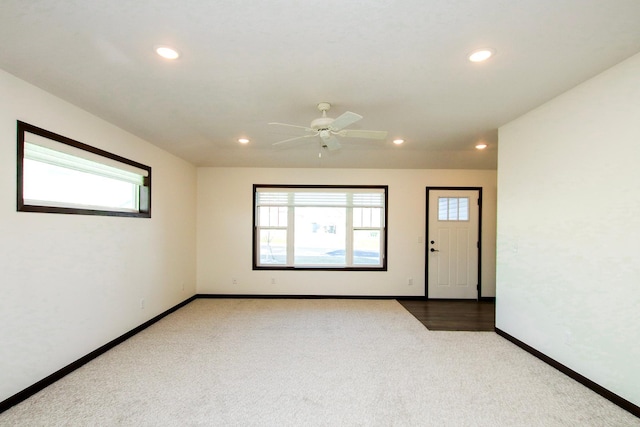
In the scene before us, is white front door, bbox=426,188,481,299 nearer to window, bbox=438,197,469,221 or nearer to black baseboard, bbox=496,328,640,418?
window, bbox=438,197,469,221

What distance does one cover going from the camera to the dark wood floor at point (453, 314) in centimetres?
410

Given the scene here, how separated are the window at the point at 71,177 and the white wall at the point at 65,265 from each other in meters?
0.08

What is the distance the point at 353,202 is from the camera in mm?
5734

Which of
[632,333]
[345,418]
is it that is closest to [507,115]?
[632,333]

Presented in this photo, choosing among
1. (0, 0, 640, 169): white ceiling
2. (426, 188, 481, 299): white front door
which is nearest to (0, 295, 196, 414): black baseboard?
(0, 0, 640, 169): white ceiling

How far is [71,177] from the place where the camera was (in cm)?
295

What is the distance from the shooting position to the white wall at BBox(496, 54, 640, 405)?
7.30ft

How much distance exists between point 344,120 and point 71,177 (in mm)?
2669

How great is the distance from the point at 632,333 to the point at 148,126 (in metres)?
4.77

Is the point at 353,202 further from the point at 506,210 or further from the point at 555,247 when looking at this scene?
the point at 555,247

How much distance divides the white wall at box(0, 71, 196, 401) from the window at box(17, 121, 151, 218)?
0.25ft

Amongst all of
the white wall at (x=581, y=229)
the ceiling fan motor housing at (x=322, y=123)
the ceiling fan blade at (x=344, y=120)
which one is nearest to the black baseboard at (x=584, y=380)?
the white wall at (x=581, y=229)

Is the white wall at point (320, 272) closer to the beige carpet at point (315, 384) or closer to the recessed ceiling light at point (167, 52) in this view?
the beige carpet at point (315, 384)

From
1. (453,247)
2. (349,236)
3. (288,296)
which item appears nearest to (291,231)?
(349,236)
